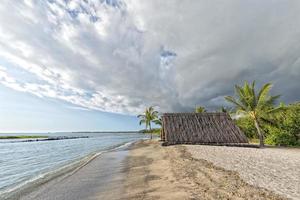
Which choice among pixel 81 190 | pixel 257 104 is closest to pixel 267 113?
pixel 257 104

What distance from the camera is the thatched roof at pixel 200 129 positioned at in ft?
54.9

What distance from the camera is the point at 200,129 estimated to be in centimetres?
1767

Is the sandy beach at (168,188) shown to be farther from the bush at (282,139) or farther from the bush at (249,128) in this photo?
the bush at (249,128)

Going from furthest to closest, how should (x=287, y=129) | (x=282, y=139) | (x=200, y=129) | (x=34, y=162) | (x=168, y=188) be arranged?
(x=282, y=139)
(x=287, y=129)
(x=200, y=129)
(x=34, y=162)
(x=168, y=188)

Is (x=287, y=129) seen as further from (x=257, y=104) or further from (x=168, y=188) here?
(x=168, y=188)

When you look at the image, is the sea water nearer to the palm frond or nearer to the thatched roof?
the thatched roof

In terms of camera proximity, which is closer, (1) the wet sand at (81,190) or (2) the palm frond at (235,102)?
(1) the wet sand at (81,190)

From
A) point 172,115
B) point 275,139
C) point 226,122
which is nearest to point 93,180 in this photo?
point 172,115

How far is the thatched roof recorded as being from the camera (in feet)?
54.9

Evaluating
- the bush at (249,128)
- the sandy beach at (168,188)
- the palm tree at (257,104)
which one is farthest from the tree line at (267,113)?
the sandy beach at (168,188)

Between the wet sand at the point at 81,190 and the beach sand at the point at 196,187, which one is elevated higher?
the beach sand at the point at 196,187

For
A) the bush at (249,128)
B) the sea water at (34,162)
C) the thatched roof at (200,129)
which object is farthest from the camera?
the bush at (249,128)

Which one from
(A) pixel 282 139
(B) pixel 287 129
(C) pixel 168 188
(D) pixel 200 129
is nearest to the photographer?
(C) pixel 168 188

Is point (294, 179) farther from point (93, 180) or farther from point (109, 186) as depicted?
point (93, 180)
